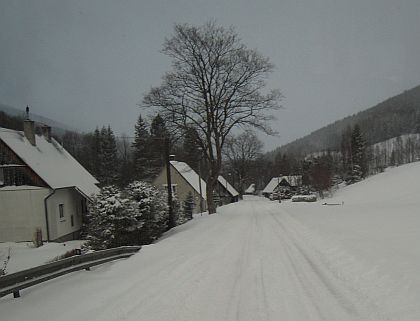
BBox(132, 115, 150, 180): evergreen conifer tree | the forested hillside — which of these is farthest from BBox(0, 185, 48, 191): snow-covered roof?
the forested hillside

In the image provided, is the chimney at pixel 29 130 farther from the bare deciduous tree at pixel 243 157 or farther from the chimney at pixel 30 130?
the bare deciduous tree at pixel 243 157

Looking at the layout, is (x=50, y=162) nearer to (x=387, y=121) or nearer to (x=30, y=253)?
(x=30, y=253)

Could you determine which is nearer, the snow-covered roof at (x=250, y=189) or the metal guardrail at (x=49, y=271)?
the metal guardrail at (x=49, y=271)

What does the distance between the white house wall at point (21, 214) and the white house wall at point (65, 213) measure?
64cm

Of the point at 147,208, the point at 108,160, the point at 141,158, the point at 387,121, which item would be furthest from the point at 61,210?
the point at 387,121

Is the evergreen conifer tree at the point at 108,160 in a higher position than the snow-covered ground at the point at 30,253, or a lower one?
higher

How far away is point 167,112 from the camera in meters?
24.6

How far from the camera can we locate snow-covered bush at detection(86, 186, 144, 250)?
1603 centimetres

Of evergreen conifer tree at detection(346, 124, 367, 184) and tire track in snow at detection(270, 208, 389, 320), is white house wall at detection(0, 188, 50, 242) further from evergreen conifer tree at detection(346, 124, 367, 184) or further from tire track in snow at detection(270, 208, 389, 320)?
evergreen conifer tree at detection(346, 124, 367, 184)

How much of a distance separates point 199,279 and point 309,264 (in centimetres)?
269

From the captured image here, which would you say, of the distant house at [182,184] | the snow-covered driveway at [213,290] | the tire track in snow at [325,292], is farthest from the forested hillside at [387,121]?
the snow-covered driveway at [213,290]

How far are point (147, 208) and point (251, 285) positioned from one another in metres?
11.6

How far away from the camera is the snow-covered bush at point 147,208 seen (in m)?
17.0

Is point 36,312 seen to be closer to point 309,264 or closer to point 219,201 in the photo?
point 309,264
